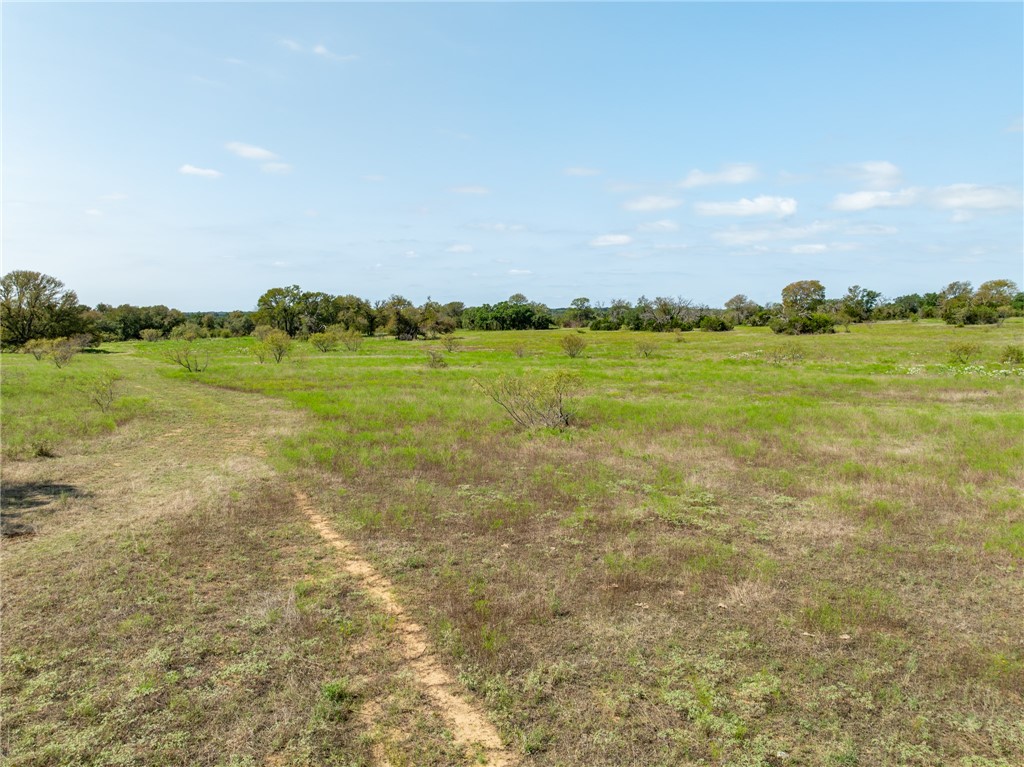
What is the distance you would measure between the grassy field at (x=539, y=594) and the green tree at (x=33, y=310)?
67.5 metres

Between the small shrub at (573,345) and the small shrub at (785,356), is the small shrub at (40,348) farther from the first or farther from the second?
the small shrub at (785,356)

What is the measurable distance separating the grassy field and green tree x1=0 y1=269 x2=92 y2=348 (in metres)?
67.5

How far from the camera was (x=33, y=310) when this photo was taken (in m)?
69.1

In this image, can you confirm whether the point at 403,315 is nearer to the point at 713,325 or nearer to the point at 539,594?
the point at 713,325

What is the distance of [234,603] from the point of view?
7.46 metres

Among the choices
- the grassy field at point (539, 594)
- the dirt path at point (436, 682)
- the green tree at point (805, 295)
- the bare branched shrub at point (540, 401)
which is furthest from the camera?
the green tree at point (805, 295)

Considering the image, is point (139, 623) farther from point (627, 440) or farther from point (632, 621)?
point (627, 440)

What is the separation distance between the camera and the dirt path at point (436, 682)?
16.5 ft

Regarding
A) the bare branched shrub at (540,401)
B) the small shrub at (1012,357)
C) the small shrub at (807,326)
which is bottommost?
the bare branched shrub at (540,401)

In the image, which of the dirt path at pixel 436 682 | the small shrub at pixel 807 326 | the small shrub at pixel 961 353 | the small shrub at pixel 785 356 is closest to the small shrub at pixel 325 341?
the small shrub at pixel 785 356

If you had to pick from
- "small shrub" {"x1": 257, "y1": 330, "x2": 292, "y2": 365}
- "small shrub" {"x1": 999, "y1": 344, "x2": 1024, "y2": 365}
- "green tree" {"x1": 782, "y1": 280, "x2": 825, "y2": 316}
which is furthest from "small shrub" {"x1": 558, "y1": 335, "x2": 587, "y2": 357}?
"green tree" {"x1": 782, "y1": 280, "x2": 825, "y2": 316}

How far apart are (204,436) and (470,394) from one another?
12.0 metres

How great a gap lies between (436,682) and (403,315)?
78.2 meters

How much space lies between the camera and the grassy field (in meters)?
5.17
